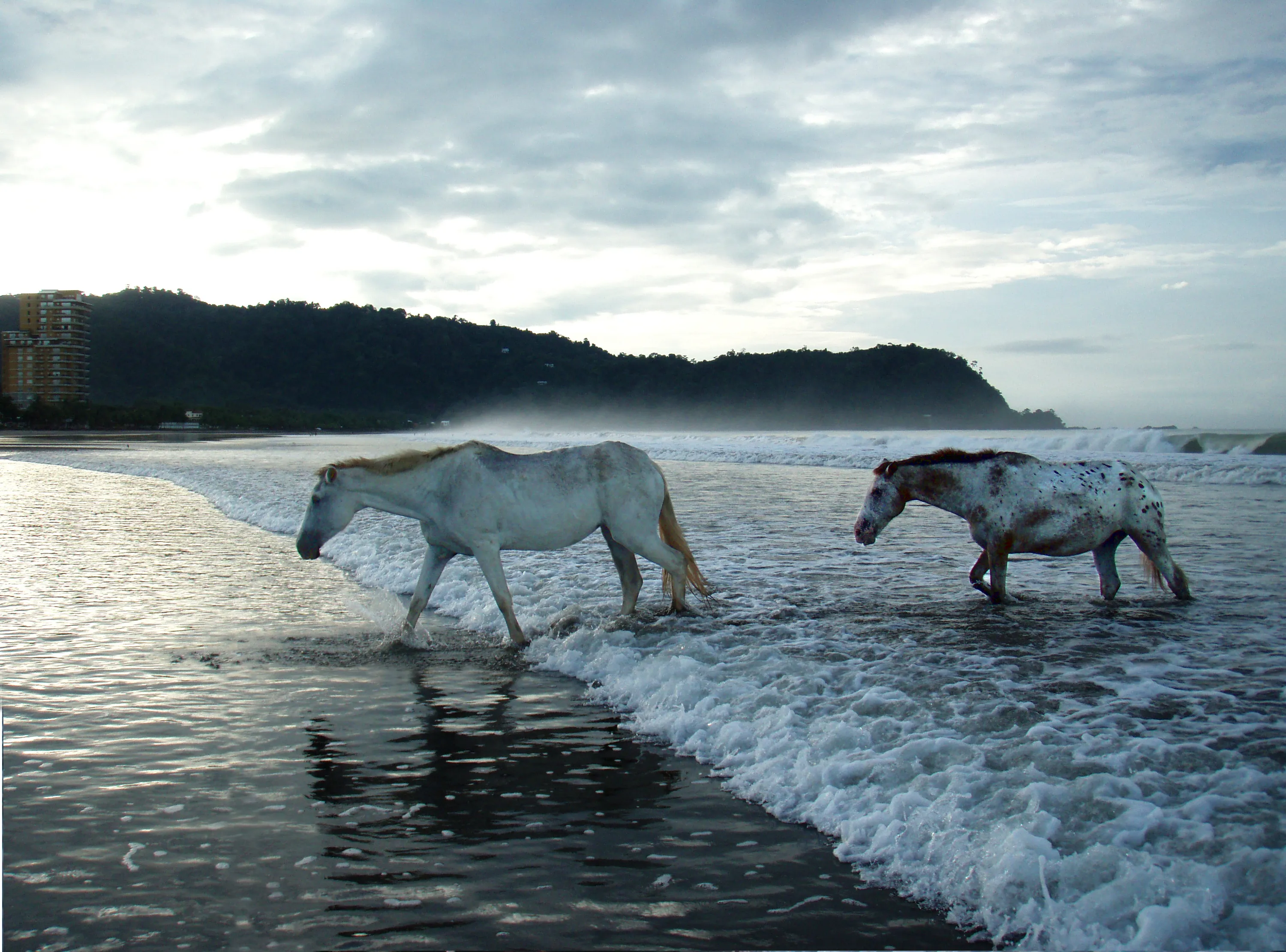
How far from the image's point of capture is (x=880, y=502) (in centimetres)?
848

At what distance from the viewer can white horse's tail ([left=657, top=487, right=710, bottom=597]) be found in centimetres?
809

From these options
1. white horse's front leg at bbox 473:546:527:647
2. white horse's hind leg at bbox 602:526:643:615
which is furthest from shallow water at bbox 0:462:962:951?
white horse's hind leg at bbox 602:526:643:615

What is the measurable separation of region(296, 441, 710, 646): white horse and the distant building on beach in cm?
9805

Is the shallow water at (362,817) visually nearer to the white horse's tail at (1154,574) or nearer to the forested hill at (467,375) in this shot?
the white horse's tail at (1154,574)

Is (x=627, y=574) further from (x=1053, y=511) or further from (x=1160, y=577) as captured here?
(x=1160, y=577)

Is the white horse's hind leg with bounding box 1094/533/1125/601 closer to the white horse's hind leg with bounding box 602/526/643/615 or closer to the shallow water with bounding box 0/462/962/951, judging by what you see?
the white horse's hind leg with bounding box 602/526/643/615

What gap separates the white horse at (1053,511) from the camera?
25.6 ft

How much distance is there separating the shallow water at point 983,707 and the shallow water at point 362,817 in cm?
33

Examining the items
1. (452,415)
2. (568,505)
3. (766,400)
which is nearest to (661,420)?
(766,400)

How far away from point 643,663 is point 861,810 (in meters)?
2.58

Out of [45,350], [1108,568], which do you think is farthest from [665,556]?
[45,350]

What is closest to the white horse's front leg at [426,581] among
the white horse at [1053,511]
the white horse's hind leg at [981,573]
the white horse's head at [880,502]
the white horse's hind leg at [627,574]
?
the white horse's hind leg at [627,574]

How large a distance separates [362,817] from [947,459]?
643 cm

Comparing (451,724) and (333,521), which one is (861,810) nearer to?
(451,724)
